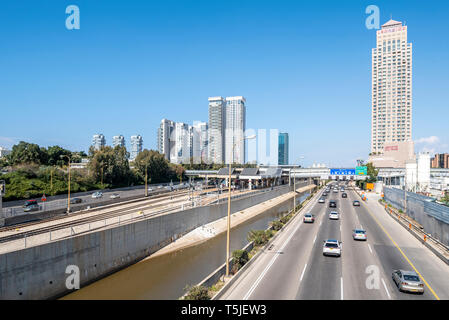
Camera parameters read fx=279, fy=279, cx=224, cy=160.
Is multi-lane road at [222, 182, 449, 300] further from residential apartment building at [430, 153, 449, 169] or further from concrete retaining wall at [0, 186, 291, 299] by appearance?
residential apartment building at [430, 153, 449, 169]

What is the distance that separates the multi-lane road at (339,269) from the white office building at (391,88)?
160145 millimetres

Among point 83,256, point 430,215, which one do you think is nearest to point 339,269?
point 430,215

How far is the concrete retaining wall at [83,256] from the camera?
52.2ft

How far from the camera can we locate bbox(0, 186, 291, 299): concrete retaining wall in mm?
15923

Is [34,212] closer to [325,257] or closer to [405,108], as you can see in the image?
[325,257]

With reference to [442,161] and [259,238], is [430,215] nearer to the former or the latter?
[259,238]

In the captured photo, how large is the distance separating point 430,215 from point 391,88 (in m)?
168

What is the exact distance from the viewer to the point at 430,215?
2900 cm

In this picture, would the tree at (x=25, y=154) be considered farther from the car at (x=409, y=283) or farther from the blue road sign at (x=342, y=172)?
the blue road sign at (x=342, y=172)

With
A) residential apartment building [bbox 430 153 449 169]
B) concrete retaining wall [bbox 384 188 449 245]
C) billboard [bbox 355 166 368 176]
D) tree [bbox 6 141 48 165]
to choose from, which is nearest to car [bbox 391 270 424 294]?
concrete retaining wall [bbox 384 188 449 245]

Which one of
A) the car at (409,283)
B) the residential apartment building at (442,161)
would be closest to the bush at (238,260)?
the car at (409,283)
